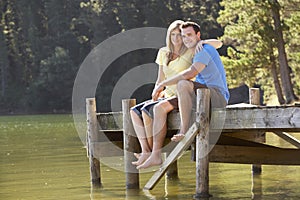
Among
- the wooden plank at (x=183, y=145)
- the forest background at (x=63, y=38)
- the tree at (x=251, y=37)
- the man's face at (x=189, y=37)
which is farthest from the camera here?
the forest background at (x=63, y=38)

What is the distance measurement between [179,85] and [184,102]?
0.69ft

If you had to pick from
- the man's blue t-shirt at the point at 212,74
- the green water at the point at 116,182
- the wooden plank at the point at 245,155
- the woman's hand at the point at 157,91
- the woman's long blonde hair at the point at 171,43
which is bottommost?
the green water at the point at 116,182

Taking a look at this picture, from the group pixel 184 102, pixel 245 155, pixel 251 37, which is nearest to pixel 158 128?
pixel 184 102

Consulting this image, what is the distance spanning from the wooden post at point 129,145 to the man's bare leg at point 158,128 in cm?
94

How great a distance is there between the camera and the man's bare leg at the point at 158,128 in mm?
10320

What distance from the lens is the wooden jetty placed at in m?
9.79

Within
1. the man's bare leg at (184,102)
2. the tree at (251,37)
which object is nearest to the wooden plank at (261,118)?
the man's bare leg at (184,102)

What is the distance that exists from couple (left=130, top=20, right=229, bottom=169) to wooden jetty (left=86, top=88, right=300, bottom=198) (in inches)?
6.7

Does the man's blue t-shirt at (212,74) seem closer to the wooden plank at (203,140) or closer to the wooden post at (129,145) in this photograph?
the wooden plank at (203,140)

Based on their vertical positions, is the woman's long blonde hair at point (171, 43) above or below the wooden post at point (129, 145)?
above

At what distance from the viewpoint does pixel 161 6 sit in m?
62.8

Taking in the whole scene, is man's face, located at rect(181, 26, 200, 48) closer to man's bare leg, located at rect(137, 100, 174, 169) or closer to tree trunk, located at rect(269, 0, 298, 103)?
man's bare leg, located at rect(137, 100, 174, 169)

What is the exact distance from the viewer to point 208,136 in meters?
10.1

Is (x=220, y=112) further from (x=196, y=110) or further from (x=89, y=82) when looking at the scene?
(x=89, y=82)
